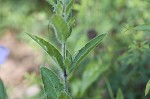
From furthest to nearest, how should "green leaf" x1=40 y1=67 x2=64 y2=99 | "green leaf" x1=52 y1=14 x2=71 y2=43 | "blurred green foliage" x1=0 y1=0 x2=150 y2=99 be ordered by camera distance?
"blurred green foliage" x1=0 y1=0 x2=150 y2=99, "green leaf" x1=40 y1=67 x2=64 y2=99, "green leaf" x1=52 y1=14 x2=71 y2=43

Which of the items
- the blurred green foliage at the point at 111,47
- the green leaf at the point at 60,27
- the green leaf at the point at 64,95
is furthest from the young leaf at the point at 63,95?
the blurred green foliage at the point at 111,47

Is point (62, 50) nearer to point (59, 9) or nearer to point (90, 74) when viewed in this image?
point (59, 9)

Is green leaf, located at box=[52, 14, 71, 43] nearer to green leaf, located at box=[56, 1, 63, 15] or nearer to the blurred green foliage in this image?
green leaf, located at box=[56, 1, 63, 15]

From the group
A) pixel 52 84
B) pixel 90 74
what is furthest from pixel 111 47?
pixel 52 84

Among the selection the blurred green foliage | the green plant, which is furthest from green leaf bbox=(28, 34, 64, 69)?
the blurred green foliage

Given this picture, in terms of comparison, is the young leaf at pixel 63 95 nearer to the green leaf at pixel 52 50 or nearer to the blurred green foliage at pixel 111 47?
the green leaf at pixel 52 50

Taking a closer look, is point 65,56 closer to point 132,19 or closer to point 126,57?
point 126,57

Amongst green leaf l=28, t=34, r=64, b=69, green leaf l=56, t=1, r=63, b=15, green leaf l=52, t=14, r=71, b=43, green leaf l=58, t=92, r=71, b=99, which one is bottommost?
green leaf l=58, t=92, r=71, b=99

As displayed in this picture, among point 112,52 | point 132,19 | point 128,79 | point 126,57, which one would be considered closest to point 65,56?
point 126,57
